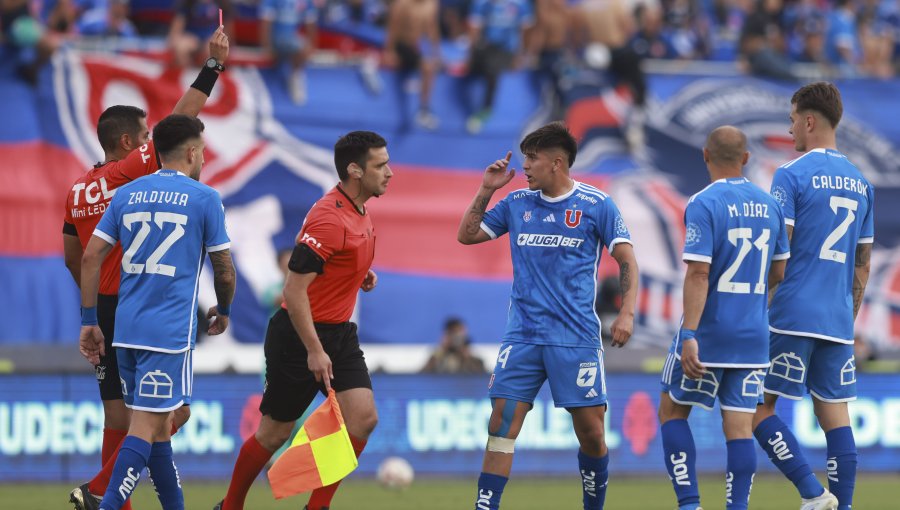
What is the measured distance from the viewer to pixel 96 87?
18.4 m

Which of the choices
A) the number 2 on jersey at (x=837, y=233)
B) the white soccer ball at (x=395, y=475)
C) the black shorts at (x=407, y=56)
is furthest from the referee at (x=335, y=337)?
the black shorts at (x=407, y=56)

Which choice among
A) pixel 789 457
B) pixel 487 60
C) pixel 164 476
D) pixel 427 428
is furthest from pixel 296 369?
pixel 487 60

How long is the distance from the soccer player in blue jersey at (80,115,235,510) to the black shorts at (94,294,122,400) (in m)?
0.42

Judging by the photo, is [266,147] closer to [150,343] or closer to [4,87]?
[4,87]

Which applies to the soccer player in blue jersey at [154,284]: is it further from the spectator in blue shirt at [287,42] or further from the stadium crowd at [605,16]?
the spectator in blue shirt at [287,42]

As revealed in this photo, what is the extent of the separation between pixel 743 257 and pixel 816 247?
2.56 feet

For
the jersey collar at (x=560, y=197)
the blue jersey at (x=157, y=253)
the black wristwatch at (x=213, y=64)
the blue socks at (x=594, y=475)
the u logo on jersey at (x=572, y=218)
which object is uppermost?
the black wristwatch at (x=213, y=64)

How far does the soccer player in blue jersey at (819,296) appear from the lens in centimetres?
875

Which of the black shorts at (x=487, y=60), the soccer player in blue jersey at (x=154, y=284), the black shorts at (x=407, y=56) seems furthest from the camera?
the black shorts at (x=487, y=60)

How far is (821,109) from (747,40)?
1457 cm

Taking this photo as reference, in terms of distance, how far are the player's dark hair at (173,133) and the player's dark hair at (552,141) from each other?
6.83ft

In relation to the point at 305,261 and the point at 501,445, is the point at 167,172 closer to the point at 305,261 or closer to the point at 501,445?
the point at 305,261

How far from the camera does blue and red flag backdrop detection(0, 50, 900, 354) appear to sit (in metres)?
17.8

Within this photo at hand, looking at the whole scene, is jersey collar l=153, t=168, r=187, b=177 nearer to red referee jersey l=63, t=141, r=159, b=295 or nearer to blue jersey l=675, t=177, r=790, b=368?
red referee jersey l=63, t=141, r=159, b=295
